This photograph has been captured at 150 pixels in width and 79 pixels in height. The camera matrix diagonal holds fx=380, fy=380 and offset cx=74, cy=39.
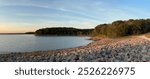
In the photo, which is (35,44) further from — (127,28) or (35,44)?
(127,28)

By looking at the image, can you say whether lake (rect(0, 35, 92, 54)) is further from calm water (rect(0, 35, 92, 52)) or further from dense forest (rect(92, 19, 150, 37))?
dense forest (rect(92, 19, 150, 37))

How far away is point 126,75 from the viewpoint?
1316 cm

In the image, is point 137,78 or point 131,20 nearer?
point 137,78

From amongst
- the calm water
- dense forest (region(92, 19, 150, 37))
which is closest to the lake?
the calm water

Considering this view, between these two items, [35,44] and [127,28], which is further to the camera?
[127,28]

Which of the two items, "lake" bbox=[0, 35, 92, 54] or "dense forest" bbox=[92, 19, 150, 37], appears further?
"dense forest" bbox=[92, 19, 150, 37]

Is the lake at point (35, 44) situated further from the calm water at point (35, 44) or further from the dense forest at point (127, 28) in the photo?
the dense forest at point (127, 28)

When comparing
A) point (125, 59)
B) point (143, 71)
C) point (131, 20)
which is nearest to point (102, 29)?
point (131, 20)

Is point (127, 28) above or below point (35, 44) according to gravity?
above

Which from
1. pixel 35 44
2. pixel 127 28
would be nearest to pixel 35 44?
pixel 35 44

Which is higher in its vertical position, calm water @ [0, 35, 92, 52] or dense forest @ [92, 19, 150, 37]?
dense forest @ [92, 19, 150, 37]

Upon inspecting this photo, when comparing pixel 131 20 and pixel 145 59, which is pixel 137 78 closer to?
pixel 145 59

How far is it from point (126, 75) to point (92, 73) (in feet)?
3.86

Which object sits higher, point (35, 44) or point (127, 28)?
point (127, 28)
